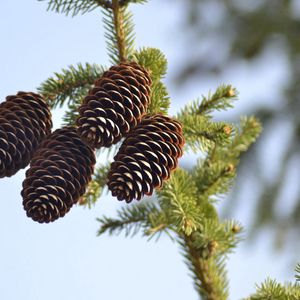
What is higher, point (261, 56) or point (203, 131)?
point (261, 56)

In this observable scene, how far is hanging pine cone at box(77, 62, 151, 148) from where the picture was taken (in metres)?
1.80

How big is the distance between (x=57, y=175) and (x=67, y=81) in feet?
1.08

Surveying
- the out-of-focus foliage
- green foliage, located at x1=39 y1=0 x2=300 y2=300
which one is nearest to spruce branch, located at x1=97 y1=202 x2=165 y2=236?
green foliage, located at x1=39 y1=0 x2=300 y2=300

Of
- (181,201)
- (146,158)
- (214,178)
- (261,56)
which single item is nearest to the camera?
(146,158)

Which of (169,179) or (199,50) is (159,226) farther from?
(199,50)

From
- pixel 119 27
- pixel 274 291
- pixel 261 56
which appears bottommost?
pixel 274 291

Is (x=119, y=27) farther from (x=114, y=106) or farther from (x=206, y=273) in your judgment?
(x=206, y=273)

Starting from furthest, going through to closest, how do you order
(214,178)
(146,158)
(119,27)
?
(214,178), (119,27), (146,158)

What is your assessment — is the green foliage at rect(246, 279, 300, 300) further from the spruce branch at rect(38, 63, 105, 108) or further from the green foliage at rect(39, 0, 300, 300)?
the spruce branch at rect(38, 63, 105, 108)

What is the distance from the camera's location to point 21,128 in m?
1.90

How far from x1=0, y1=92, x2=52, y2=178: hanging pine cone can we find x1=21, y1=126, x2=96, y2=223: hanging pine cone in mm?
28

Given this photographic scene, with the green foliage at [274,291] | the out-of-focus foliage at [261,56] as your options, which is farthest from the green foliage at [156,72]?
the out-of-focus foliage at [261,56]

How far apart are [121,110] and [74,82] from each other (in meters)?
0.31

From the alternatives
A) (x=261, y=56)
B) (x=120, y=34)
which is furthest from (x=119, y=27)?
(x=261, y=56)
